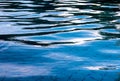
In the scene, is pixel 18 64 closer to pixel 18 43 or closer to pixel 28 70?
pixel 28 70

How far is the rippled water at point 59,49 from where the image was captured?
449 cm

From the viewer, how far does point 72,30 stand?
8.17 metres

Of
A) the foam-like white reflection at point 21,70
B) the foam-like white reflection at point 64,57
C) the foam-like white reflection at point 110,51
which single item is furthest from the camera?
the foam-like white reflection at point 110,51

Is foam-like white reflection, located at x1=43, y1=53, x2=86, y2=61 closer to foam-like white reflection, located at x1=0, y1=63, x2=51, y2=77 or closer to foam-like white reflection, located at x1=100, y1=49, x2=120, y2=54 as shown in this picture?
foam-like white reflection, located at x1=0, y1=63, x2=51, y2=77

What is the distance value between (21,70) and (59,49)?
1.55 meters

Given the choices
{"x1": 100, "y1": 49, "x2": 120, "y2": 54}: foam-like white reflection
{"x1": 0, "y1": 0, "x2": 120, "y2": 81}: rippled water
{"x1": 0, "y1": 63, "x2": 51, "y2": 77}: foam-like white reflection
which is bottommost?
{"x1": 100, "y1": 49, "x2": 120, "y2": 54}: foam-like white reflection

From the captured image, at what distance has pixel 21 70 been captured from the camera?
4578 millimetres

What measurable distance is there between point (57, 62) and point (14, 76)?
0.99 meters

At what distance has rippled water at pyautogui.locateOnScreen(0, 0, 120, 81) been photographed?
14.7ft

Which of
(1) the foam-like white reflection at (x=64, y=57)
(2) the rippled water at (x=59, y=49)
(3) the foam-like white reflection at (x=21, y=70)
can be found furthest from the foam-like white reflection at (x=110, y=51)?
(3) the foam-like white reflection at (x=21, y=70)

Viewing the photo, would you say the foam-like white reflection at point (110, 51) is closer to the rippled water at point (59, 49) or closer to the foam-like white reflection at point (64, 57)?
the rippled water at point (59, 49)

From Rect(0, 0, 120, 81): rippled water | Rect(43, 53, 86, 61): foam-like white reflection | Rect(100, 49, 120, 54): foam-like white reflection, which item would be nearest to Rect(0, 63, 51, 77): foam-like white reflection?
Rect(0, 0, 120, 81): rippled water

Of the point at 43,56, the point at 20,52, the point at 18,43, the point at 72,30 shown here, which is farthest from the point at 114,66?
the point at 72,30

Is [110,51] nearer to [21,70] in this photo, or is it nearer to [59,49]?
[59,49]
